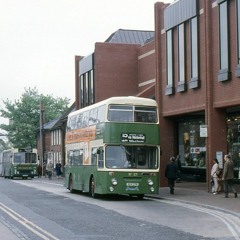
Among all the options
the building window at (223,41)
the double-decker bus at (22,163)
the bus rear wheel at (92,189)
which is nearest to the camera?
the bus rear wheel at (92,189)

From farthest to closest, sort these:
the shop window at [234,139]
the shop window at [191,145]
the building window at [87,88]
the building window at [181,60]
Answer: the building window at [87,88] < the shop window at [191,145] < the building window at [181,60] < the shop window at [234,139]

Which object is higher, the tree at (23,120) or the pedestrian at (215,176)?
the tree at (23,120)

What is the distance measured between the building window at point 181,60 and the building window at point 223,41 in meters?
4.14

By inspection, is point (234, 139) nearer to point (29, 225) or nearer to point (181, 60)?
point (181, 60)

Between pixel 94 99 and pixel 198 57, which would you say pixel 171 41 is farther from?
pixel 94 99

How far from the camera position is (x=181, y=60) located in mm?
31938

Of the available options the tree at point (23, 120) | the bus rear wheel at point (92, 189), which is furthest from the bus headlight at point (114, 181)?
the tree at point (23, 120)

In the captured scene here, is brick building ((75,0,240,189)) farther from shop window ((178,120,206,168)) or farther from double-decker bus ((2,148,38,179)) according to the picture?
double-decker bus ((2,148,38,179))

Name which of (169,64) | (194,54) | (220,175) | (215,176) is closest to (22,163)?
(169,64)

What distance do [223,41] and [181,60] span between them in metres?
4.81

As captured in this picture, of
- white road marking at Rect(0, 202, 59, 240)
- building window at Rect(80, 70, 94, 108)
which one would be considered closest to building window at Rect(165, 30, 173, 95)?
white road marking at Rect(0, 202, 59, 240)

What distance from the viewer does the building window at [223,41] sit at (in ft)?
88.3

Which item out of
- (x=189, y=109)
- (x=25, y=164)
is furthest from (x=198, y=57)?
(x=25, y=164)

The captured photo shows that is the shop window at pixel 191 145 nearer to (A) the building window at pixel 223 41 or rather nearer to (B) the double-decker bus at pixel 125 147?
(A) the building window at pixel 223 41
